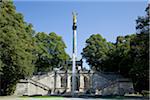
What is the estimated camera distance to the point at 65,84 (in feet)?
198

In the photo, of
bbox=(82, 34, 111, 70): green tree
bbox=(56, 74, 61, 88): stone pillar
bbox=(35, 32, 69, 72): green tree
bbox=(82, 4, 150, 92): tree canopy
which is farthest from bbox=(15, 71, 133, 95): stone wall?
bbox=(82, 34, 111, 70): green tree

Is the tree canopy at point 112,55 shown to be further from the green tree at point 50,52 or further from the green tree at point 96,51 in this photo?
the green tree at point 50,52

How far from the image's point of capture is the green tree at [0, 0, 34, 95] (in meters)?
34.2

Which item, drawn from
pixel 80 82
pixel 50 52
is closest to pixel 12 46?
pixel 80 82

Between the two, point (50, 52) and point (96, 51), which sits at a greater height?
point (96, 51)

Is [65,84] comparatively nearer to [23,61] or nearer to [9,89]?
[9,89]

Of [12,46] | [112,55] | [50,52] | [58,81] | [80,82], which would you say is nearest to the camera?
[12,46]

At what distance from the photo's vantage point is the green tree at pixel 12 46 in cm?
3425

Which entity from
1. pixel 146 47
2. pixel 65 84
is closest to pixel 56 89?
pixel 65 84

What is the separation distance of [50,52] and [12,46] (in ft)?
101

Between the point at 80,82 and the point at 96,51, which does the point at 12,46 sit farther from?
the point at 96,51

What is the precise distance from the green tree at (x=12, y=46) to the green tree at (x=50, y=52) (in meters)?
20.9

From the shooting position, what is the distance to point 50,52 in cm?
6544

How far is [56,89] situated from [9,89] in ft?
50.5
